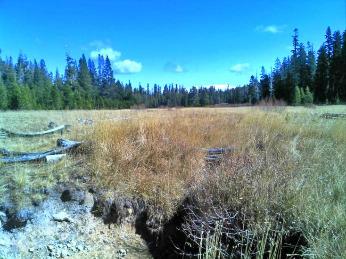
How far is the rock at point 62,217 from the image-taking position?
4.88m

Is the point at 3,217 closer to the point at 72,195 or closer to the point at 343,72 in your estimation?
the point at 72,195

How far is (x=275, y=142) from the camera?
6.86 m

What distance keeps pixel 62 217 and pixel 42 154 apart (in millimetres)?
1832

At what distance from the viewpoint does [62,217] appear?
491cm

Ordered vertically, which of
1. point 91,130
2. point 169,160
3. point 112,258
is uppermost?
point 91,130

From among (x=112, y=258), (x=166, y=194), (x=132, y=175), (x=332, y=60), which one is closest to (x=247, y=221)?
(x=166, y=194)

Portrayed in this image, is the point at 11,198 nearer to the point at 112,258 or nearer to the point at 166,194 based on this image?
the point at 112,258

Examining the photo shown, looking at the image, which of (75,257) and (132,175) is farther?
(132,175)

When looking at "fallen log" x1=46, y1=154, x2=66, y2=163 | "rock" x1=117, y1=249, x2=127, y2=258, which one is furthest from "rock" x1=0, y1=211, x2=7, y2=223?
"rock" x1=117, y1=249, x2=127, y2=258

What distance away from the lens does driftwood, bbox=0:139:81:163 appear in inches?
240

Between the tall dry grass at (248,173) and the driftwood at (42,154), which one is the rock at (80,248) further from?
the driftwood at (42,154)

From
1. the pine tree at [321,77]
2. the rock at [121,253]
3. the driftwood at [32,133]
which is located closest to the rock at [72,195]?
the rock at [121,253]

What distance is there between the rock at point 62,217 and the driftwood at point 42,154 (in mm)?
1476

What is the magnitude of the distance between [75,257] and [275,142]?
459 centimetres
